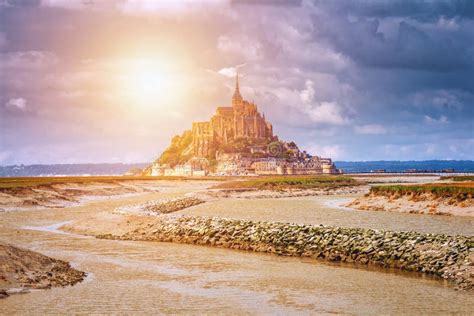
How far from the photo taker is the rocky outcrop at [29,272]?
21.1 metres

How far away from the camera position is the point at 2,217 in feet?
167

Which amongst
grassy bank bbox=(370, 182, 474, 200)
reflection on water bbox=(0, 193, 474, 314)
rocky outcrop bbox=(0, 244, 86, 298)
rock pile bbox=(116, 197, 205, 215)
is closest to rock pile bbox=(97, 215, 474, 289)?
reflection on water bbox=(0, 193, 474, 314)

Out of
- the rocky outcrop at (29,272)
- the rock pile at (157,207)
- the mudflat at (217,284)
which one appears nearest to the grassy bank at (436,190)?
the mudflat at (217,284)

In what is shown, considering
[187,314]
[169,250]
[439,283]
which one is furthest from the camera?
[169,250]

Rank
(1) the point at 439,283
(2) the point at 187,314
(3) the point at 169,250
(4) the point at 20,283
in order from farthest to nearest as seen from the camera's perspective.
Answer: (3) the point at 169,250
(1) the point at 439,283
(4) the point at 20,283
(2) the point at 187,314

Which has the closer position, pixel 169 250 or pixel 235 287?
pixel 235 287

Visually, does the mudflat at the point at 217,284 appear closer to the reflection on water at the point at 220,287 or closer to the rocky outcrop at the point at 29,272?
the reflection on water at the point at 220,287

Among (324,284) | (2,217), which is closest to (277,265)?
(324,284)

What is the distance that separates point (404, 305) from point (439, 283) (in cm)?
331

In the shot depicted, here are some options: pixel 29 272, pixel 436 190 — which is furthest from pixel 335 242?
pixel 436 190

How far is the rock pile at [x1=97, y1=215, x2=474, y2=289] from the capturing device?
2442cm

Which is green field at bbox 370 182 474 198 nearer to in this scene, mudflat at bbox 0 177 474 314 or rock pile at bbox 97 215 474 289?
mudflat at bbox 0 177 474 314

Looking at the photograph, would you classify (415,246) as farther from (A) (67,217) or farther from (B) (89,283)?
(A) (67,217)

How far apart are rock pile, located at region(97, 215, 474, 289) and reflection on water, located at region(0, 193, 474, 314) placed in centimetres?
94
